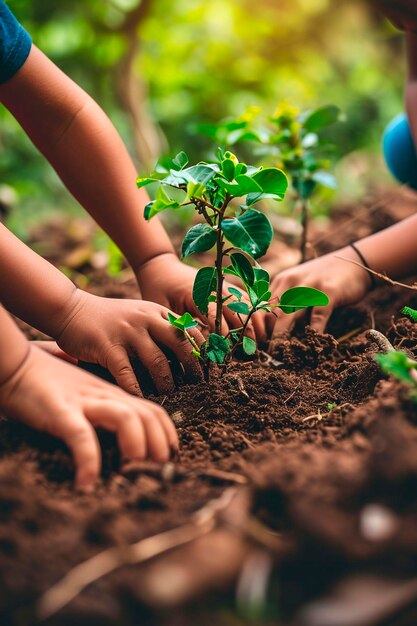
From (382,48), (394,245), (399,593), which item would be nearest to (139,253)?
(394,245)

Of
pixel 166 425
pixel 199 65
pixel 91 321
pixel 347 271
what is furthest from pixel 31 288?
pixel 199 65

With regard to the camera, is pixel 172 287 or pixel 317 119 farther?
pixel 317 119

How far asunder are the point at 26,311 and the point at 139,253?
36 cm

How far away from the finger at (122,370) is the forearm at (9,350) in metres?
0.23

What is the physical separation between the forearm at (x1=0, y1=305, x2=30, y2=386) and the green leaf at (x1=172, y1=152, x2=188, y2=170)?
44cm

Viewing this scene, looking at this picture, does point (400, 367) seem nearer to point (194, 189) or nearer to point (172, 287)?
point (194, 189)

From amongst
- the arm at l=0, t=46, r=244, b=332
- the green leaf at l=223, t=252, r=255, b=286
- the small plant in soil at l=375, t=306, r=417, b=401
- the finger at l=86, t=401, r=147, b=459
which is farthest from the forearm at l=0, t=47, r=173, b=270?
the small plant in soil at l=375, t=306, r=417, b=401

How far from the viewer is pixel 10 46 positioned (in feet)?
4.69

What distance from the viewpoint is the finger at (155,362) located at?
4.05 ft

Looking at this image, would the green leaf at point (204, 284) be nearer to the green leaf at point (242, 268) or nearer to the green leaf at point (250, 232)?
the green leaf at point (242, 268)

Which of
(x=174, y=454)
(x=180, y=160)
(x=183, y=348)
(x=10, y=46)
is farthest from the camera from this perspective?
(x=10, y=46)

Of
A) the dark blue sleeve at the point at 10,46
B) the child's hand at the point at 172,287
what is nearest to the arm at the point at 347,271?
the child's hand at the point at 172,287

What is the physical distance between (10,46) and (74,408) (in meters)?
0.98

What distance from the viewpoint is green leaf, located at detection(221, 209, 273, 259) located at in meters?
1.02
